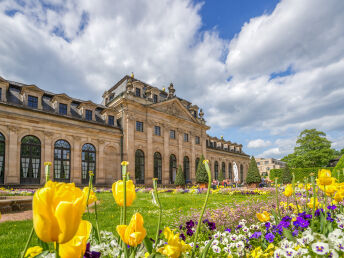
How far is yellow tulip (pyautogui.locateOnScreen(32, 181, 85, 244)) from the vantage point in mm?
830

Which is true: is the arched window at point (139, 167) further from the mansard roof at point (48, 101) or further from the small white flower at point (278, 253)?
the small white flower at point (278, 253)

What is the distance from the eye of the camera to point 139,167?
26.8 meters

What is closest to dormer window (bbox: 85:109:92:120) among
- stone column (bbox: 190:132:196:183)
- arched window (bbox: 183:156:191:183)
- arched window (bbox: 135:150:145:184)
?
arched window (bbox: 135:150:145:184)

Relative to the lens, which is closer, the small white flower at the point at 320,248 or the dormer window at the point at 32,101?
the small white flower at the point at 320,248

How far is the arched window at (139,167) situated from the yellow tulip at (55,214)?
26.0 m

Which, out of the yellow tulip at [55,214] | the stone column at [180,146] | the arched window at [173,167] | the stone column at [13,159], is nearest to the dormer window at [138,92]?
the stone column at [180,146]

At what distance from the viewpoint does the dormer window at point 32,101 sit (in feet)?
67.3

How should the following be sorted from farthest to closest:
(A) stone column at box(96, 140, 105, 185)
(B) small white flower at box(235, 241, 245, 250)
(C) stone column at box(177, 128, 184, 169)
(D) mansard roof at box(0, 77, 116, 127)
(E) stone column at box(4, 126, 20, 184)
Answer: (C) stone column at box(177, 128, 184, 169), (A) stone column at box(96, 140, 105, 185), (D) mansard roof at box(0, 77, 116, 127), (E) stone column at box(4, 126, 20, 184), (B) small white flower at box(235, 241, 245, 250)

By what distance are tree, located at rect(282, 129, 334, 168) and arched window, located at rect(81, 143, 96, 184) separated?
43.5m

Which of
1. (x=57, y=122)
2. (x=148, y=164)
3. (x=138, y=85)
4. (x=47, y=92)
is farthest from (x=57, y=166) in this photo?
(x=138, y=85)

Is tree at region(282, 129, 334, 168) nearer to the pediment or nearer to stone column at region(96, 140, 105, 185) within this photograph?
the pediment

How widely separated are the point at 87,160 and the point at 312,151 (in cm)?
4574

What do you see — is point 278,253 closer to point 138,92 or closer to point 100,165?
point 100,165

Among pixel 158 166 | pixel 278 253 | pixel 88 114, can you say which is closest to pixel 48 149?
pixel 88 114
